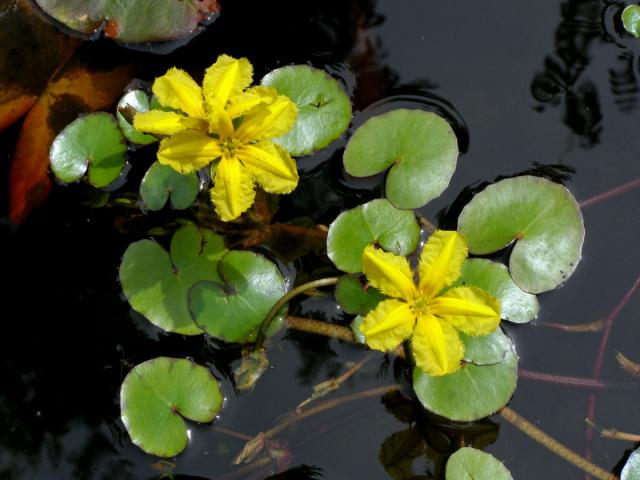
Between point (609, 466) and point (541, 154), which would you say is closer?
point (609, 466)

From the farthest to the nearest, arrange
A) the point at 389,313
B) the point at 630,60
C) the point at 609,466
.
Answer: the point at 630,60
the point at 609,466
the point at 389,313

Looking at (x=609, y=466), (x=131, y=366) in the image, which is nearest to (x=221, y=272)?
(x=131, y=366)

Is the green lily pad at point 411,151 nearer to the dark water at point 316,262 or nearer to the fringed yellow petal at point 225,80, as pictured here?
the dark water at point 316,262

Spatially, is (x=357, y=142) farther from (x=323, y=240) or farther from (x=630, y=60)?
(x=630, y=60)

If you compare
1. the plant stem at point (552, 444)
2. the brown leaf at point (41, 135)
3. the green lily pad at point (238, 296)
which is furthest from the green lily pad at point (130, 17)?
the plant stem at point (552, 444)

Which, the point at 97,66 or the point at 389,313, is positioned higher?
the point at 97,66

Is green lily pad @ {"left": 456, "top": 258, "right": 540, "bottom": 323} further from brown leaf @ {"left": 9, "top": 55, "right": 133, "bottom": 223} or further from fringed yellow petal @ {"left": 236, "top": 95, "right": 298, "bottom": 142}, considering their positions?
brown leaf @ {"left": 9, "top": 55, "right": 133, "bottom": 223}
